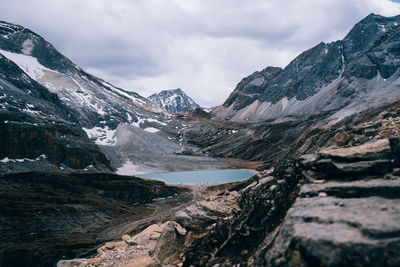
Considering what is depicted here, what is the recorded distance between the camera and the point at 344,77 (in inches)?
5438

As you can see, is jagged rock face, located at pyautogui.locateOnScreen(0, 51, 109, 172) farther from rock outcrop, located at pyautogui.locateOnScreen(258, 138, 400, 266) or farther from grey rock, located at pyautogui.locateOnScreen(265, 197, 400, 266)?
grey rock, located at pyautogui.locateOnScreen(265, 197, 400, 266)

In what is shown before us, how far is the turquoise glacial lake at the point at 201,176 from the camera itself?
75206mm

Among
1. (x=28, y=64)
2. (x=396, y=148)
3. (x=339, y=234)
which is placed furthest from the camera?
(x=28, y=64)

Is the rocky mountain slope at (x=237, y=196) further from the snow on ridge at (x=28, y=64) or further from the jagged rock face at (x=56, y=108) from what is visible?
the snow on ridge at (x=28, y=64)

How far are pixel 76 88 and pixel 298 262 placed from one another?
567 feet

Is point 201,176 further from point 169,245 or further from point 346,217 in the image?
point 346,217

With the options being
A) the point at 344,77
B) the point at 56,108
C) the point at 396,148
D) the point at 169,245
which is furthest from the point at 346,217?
the point at 344,77

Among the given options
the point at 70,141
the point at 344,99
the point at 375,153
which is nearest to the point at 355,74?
the point at 344,99

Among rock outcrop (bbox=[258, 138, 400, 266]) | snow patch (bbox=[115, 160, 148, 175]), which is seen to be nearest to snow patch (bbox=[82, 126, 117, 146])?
snow patch (bbox=[115, 160, 148, 175])

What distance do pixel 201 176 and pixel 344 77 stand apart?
9814cm

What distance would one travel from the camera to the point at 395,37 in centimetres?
13150

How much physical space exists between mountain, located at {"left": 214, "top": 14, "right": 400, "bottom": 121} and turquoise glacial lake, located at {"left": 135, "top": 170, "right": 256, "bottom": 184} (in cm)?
4133

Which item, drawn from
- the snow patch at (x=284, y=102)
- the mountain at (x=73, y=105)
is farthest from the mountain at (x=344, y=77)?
the mountain at (x=73, y=105)

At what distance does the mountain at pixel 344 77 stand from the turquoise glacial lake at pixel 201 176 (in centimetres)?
4133
